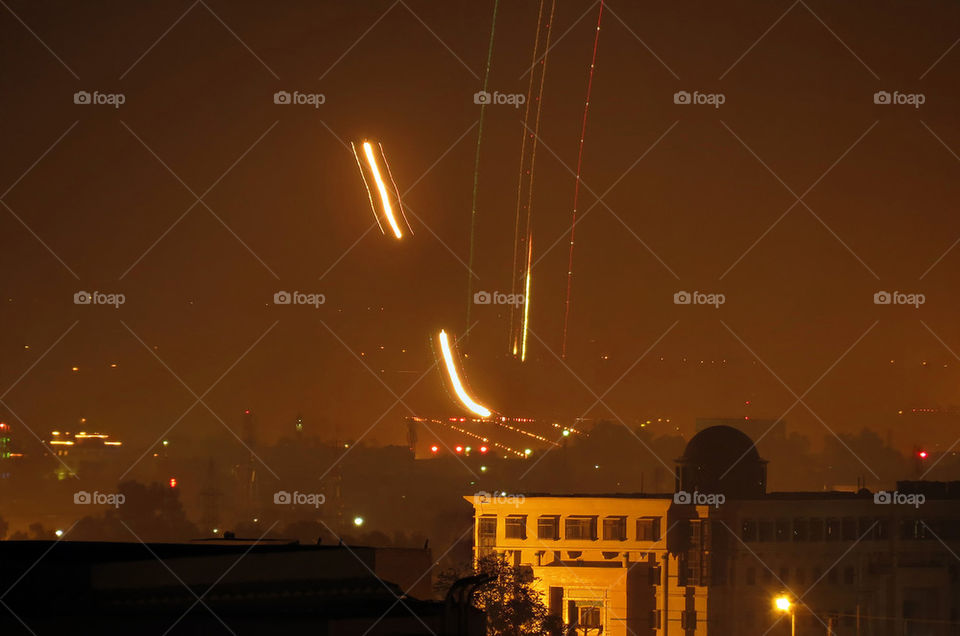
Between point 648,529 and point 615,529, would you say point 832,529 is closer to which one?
point 648,529

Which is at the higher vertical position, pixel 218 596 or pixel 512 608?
pixel 512 608

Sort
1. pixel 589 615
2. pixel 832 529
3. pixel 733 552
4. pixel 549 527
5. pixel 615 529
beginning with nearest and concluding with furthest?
pixel 589 615 → pixel 549 527 → pixel 615 529 → pixel 733 552 → pixel 832 529

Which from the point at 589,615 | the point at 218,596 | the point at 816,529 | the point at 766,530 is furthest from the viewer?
the point at 816,529

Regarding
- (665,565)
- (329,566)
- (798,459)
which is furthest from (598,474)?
(329,566)

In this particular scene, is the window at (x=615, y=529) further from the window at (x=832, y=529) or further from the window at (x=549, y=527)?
the window at (x=832, y=529)

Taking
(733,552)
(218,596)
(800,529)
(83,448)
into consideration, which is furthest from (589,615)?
(83,448)

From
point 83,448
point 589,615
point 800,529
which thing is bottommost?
point 589,615

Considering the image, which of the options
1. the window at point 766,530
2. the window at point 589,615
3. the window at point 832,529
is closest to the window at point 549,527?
the window at point 589,615
